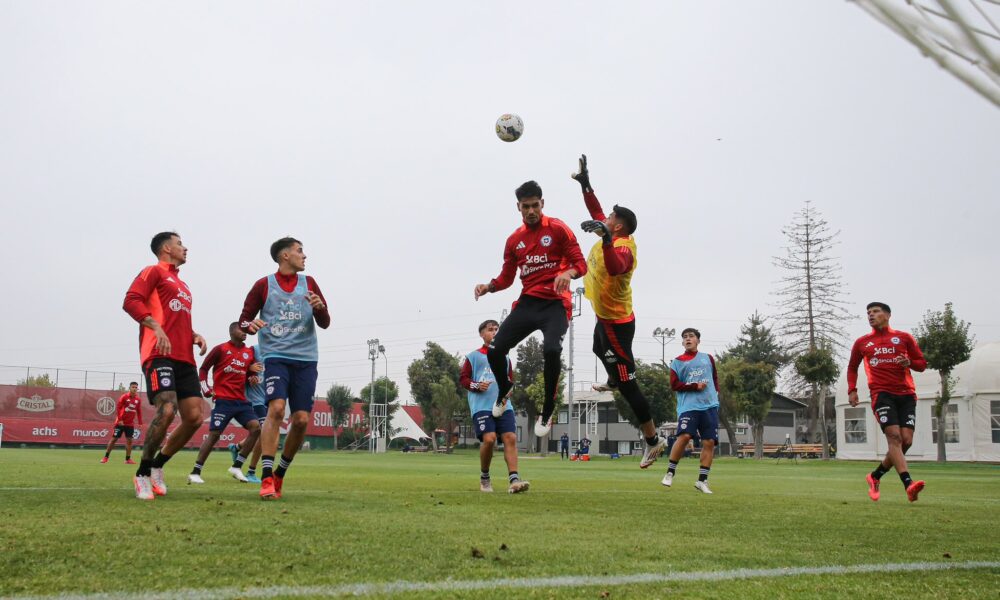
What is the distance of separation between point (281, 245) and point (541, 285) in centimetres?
273

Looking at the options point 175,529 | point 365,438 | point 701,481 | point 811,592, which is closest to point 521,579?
point 811,592

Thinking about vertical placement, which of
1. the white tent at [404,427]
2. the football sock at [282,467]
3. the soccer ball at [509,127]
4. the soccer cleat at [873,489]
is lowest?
the white tent at [404,427]

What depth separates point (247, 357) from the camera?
1299 centimetres

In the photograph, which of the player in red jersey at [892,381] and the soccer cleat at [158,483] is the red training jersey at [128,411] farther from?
the player in red jersey at [892,381]

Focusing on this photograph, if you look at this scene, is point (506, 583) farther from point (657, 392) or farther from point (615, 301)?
point (657, 392)

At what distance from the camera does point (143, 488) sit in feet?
24.8

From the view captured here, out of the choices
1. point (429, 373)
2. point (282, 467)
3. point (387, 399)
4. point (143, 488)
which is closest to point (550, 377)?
point (282, 467)

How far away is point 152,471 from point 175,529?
334cm

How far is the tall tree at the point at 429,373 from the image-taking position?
267ft

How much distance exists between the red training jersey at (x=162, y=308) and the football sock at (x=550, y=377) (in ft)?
11.6

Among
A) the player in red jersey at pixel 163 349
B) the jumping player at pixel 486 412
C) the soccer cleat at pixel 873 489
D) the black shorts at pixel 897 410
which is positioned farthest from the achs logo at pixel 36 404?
the black shorts at pixel 897 410

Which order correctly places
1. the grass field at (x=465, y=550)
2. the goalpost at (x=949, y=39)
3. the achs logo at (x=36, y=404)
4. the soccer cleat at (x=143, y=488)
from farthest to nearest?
the achs logo at (x=36, y=404) → the soccer cleat at (x=143, y=488) → the grass field at (x=465, y=550) → the goalpost at (x=949, y=39)

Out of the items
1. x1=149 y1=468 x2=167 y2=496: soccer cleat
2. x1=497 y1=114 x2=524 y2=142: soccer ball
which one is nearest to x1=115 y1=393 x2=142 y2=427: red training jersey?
x1=149 y1=468 x2=167 y2=496: soccer cleat

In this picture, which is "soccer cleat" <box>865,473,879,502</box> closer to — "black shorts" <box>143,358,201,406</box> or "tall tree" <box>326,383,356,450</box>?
"black shorts" <box>143,358,201,406</box>
